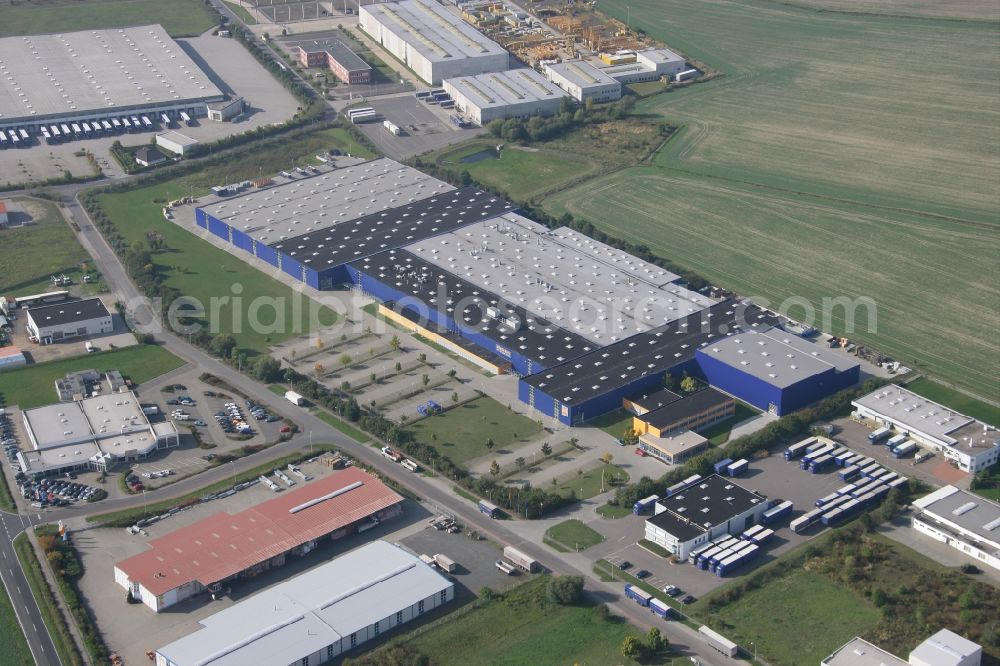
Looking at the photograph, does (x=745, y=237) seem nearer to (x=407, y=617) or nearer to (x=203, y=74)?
(x=407, y=617)

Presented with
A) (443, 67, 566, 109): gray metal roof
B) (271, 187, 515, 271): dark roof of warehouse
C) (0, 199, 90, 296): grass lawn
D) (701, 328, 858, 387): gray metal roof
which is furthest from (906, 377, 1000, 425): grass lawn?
(0, 199, 90, 296): grass lawn

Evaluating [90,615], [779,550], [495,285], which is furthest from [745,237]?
[90,615]

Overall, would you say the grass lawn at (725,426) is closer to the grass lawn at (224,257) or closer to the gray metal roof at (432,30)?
the grass lawn at (224,257)

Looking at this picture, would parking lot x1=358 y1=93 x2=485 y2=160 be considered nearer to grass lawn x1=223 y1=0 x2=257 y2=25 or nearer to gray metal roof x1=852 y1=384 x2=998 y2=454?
grass lawn x1=223 y1=0 x2=257 y2=25

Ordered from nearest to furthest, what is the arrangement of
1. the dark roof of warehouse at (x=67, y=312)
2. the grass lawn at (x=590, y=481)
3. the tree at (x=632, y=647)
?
the tree at (x=632, y=647), the grass lawn at (x=590, y=481), the dark roof of warehouse at (x=67, y=312)

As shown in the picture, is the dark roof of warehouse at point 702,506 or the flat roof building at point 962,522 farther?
the dark roof of warehouse at point 702,506

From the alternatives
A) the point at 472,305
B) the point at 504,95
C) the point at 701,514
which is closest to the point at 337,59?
the point at 504,95

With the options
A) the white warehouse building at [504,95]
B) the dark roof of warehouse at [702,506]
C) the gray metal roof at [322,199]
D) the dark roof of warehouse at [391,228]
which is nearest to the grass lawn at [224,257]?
the gray metal roof at [322,199]
